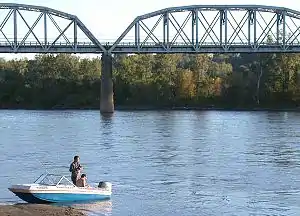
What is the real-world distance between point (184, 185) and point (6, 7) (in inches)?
5963

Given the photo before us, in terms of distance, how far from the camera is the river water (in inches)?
1470

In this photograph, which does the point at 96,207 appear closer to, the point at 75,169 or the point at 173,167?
the point at 75,169

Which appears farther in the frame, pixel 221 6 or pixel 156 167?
pixel 221 6

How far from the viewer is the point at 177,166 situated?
5388 cm

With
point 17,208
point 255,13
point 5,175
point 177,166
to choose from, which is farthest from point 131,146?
point 255,13

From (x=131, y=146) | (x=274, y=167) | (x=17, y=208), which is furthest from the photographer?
(x=131, y=146)

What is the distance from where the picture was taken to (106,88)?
177250mm

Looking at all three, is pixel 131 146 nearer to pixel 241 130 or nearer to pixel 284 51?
pixel 241 130

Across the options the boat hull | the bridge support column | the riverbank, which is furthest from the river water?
the bridge support column

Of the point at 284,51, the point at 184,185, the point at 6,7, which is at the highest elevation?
the point at 6,7

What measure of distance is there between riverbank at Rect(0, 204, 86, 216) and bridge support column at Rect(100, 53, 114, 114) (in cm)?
13732

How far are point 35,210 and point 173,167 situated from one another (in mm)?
19714

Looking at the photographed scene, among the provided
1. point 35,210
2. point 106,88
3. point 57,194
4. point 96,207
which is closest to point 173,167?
point 96,207

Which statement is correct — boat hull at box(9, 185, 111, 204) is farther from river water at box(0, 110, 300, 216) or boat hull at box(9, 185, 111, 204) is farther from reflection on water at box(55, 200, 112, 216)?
river water at box(0, 110, 300, 216)
